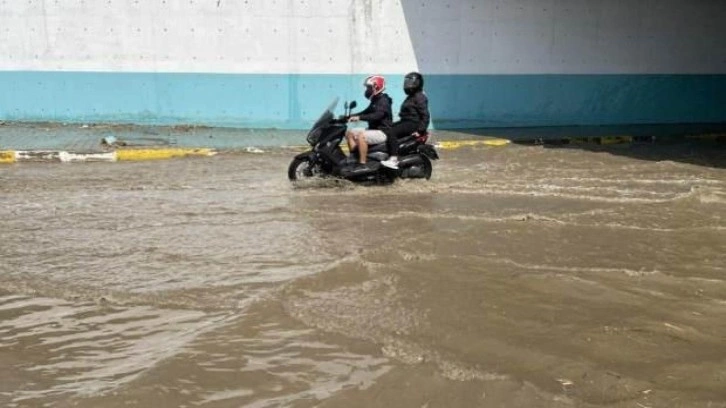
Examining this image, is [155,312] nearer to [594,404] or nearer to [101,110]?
[594,404]

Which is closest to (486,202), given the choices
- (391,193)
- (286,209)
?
(391,193)

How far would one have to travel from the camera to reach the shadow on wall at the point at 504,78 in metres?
16.1

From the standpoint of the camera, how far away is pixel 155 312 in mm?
4781

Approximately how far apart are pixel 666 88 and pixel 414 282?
14.9 m

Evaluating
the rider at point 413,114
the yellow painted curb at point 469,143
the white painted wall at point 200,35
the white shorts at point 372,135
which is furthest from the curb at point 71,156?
the yellow painted curb at point 469,143

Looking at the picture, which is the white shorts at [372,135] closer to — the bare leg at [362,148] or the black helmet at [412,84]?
the bare leg at [362,148]

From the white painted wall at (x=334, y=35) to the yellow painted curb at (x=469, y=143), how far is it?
2.31m

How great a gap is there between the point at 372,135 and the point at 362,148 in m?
0.26

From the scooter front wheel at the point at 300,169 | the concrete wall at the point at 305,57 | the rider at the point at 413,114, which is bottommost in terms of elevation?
the scooter front wheel at the point at 300,169

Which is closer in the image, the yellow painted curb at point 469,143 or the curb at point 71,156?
the curb at point 71,156

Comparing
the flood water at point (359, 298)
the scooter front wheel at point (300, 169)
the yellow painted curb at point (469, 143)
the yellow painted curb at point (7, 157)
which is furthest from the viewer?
the yellow painted curb at point (469, 143)

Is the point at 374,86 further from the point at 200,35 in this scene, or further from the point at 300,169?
the point at 200,35

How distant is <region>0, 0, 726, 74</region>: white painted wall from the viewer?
14844 millimetres

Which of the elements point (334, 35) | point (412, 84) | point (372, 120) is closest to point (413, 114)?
point (412, 84)
